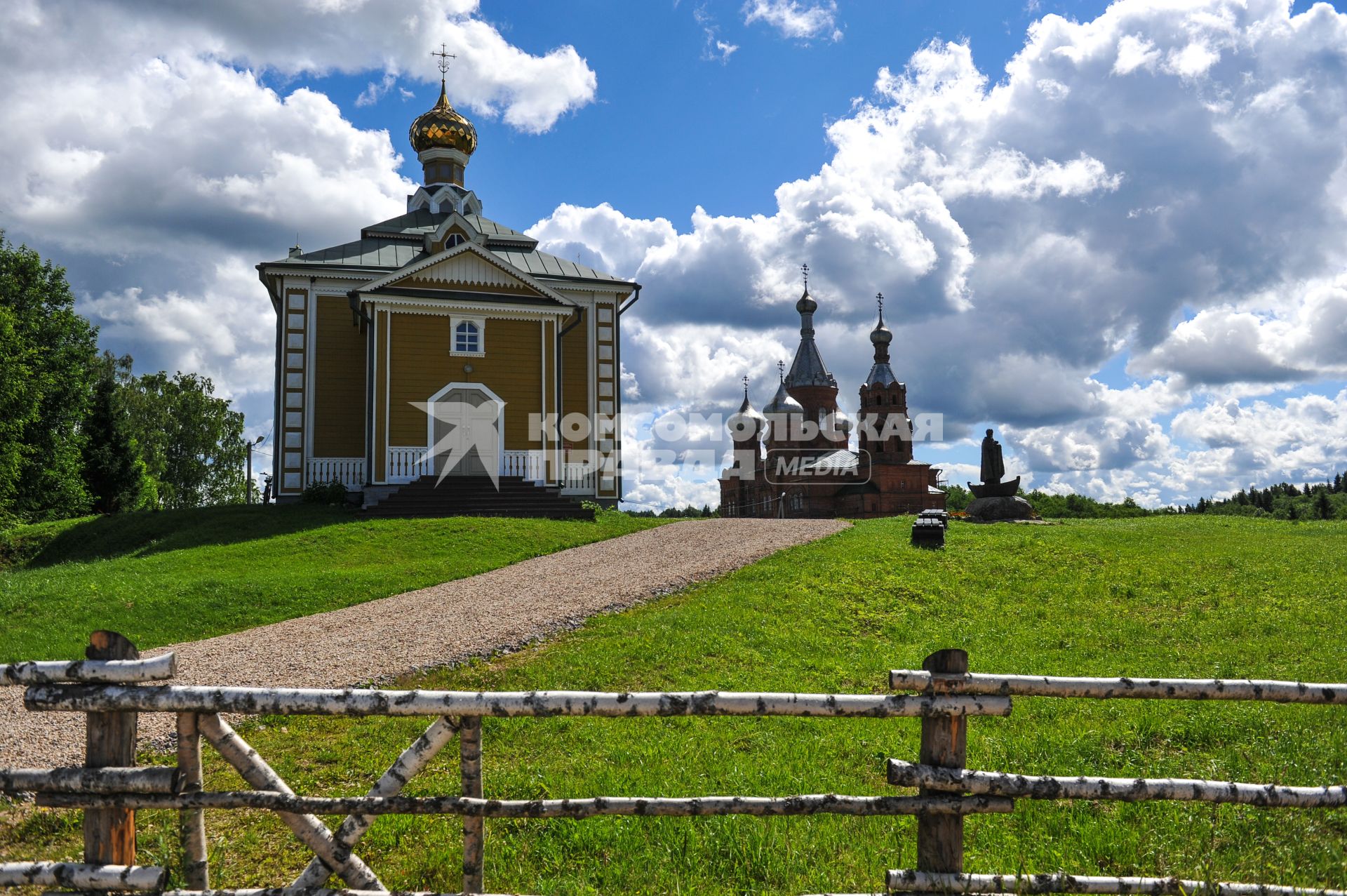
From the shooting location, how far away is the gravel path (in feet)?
25.2

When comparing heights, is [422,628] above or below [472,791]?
below

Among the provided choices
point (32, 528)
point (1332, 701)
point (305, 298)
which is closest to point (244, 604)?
point (1332, 701)

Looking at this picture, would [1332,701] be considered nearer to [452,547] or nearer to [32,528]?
[452,547]

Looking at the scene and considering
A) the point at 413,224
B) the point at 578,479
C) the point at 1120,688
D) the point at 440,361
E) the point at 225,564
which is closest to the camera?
the point at 1120,688

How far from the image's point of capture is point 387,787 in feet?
13.3

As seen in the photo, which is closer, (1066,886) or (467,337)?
(1066,886)

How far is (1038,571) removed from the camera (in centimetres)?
1432

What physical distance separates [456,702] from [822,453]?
51.4 meters

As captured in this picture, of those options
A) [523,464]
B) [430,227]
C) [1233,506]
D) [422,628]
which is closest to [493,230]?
[430,227]

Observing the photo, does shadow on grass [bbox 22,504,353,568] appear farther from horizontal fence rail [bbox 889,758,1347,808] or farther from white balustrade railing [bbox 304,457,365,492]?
horizontal fence rail [bbox 889,758,1347,808]

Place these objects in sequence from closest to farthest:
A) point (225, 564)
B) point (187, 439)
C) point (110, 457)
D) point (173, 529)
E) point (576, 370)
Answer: point (225, 564) < point (173, 529) < point (576, 370) < point (110, 457) < point (187, 439)

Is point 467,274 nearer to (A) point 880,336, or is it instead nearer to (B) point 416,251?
(B) point 416,251

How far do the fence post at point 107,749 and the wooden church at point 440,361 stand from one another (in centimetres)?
1798

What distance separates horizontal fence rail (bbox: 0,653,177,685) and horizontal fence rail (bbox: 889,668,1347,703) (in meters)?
3.28
